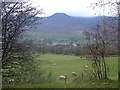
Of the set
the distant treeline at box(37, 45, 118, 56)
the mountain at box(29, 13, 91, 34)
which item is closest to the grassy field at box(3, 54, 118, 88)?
the distant treeline at box(37, 45, 118, 56)

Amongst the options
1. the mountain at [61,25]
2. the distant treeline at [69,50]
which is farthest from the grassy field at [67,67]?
the mountain at [61,25]

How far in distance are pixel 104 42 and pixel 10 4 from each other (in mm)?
4054

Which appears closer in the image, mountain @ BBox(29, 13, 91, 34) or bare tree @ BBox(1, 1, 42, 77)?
bare tree @ BBox(1, 1, 42, 77)

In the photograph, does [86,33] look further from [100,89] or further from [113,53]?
[100,89]

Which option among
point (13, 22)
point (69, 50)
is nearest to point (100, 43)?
point (69, 50)

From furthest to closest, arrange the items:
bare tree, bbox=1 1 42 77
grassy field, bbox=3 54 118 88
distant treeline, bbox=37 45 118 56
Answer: grassy field, bbox=3 54 118 88 < distant treeline, bbox=37 45 118 56 < bare tree, bbox=1 1 42 77

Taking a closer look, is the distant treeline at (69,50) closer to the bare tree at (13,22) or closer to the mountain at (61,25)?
the mountain at (61,25)

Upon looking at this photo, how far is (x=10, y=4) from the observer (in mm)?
5613

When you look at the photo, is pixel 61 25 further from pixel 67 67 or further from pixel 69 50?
pixel 67 67

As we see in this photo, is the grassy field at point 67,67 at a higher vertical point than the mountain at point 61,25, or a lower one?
lower

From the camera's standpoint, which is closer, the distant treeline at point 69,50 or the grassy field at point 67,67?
the distant treeline at point 69,50

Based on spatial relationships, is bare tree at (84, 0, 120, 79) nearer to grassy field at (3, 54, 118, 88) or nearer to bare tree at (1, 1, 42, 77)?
grassy field at (3, 54, 118, 88)

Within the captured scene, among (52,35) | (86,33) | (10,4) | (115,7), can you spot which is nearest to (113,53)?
(86,33)

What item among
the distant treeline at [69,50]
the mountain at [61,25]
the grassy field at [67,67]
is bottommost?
the grassy field at [67,67]
